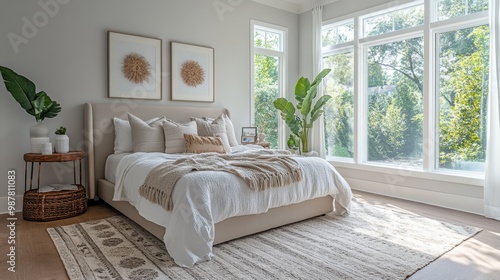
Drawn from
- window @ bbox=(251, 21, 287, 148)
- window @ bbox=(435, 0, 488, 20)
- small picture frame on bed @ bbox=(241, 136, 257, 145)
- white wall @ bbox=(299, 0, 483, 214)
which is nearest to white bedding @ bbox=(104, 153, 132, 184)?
small picture frame on bed @ bbox=(241, 136, 257, 145)

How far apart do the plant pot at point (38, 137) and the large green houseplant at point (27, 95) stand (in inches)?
3.4

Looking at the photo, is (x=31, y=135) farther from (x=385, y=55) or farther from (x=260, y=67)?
(x=385, y=55)

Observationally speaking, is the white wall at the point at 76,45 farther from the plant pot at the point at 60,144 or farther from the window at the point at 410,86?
the window at the point at 410,86

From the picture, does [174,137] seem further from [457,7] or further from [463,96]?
[457,7]

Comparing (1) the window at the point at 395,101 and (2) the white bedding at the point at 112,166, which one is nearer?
(2) the white bedding at the point at 112,166

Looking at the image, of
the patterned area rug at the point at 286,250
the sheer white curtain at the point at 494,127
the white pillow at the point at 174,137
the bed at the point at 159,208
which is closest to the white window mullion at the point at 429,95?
the sheer white curtain at the point at 494,127

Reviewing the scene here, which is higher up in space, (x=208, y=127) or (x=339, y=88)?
(x=339, y=88)

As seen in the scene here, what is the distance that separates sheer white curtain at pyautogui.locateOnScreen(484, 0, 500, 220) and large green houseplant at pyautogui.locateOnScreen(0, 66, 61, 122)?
4821 mm

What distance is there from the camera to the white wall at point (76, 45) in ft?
11.6

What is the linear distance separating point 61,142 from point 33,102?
1.61 ft

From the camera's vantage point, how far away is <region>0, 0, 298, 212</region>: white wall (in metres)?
3.53

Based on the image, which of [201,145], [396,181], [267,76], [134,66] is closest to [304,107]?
[267,76]

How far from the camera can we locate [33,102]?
332cm

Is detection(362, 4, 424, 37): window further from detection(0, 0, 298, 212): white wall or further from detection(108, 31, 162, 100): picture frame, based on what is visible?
detection(108, 31, 162, 100): picture frame
